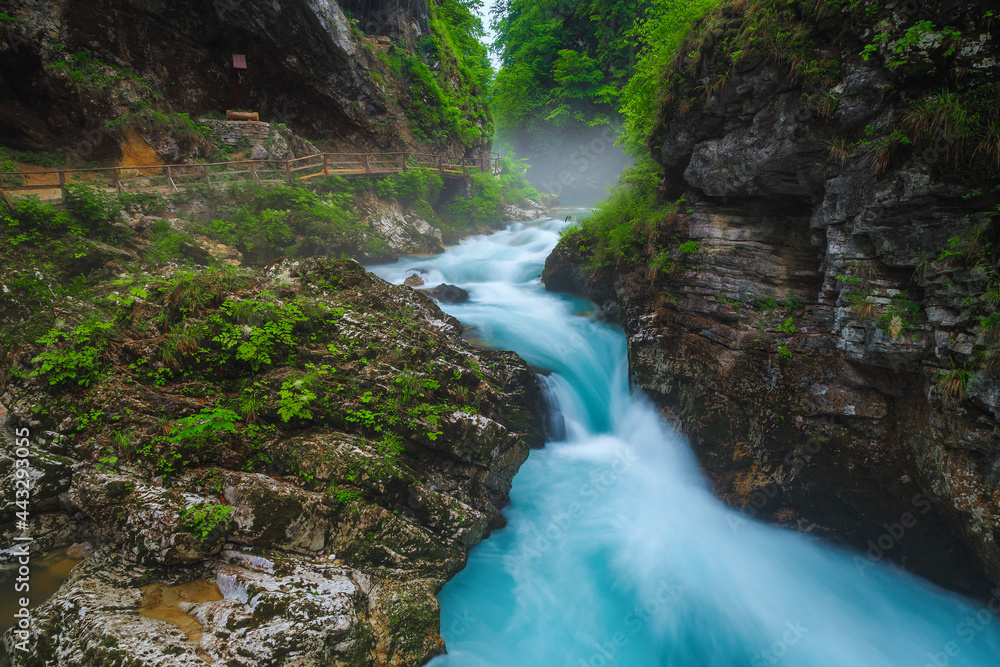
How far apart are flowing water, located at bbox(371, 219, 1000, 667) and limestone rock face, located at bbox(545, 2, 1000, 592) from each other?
1.56ft

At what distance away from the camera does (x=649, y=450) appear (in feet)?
27.0

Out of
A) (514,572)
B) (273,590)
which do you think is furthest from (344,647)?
(514,572)

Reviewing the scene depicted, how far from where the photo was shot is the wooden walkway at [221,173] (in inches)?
360

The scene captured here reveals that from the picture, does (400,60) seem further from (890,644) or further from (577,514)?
(890,644)

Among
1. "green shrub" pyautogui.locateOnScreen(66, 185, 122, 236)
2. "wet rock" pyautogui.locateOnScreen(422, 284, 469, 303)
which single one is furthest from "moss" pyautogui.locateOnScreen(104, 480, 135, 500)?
"wet rock" pyautogui.locateOnScreen(422, 284, 469, 303)

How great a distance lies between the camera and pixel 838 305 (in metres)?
5.57

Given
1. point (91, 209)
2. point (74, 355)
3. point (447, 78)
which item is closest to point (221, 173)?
point (91, 209)

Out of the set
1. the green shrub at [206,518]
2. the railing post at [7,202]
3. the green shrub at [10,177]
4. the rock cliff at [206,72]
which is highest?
the rock cliff at [206,72]

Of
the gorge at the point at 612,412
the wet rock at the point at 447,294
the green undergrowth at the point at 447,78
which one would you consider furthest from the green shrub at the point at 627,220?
the green undergrowth at the point at 447,78

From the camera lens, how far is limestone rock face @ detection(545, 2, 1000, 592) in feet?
14.8

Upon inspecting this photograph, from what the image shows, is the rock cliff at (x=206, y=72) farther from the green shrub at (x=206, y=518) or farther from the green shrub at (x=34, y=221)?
the green shrub at (x=206, y=518)

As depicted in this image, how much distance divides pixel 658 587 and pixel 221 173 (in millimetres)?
14773

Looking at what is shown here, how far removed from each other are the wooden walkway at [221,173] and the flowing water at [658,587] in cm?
1084

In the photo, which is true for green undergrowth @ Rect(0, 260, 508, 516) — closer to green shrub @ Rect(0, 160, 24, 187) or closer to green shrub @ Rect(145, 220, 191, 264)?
green shrub @ Rect(145, 220, 191, 264)
